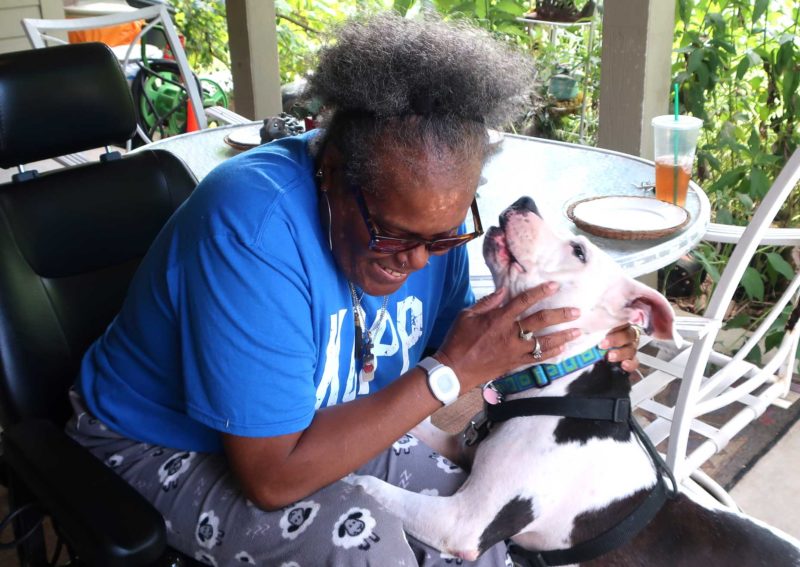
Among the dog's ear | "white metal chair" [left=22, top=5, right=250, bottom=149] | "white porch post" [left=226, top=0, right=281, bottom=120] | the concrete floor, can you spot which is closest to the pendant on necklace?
the dog's ear

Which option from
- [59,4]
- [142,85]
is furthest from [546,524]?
[59,4]

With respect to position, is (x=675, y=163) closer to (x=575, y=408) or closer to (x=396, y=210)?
(x=575, y=408)

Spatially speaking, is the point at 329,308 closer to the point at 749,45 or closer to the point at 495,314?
the point at 495,314

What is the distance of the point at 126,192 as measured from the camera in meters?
1.74

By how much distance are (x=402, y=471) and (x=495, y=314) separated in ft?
1.32

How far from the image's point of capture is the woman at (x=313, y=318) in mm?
1222

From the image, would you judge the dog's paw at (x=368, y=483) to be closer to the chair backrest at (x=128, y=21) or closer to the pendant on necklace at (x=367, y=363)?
the pendant on necklace at (x=367, y=363)

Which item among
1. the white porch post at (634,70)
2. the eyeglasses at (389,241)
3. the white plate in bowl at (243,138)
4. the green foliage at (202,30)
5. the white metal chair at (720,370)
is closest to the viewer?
the eyeglasses at (389,241)

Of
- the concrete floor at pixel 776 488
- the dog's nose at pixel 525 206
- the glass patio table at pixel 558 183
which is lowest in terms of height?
the concrete floor at pixel 776 488

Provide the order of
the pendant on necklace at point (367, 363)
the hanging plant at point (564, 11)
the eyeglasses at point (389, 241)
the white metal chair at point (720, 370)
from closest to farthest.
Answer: the eyeglasses at point (389, 241) < the pendant on necklace at point (367, 363) < the white metal chair at point (720, 370) < the hanging plant at point (564, 11)

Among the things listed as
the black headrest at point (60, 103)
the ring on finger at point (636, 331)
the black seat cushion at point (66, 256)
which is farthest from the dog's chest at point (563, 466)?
the black headrest at point (60, 103)

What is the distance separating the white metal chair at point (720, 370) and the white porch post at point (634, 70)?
790 millimetres

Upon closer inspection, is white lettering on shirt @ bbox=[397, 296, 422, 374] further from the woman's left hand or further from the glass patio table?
the woman's left hand

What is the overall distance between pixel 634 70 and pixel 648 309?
59.0 inches
